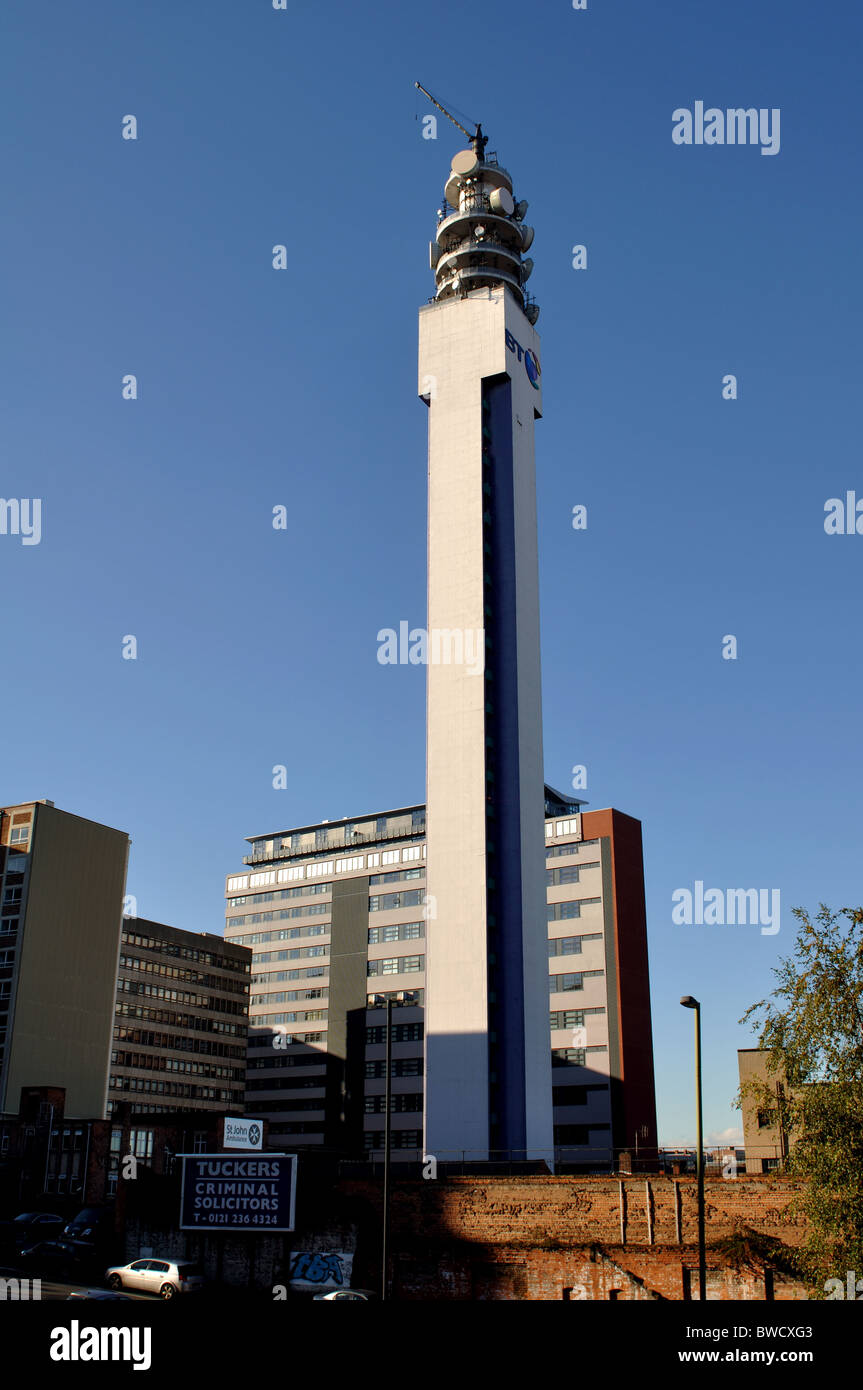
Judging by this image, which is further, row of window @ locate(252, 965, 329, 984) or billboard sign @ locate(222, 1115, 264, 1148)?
row of window @ locate(252, 965, 329, 984)

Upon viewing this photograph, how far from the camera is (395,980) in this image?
102 metres

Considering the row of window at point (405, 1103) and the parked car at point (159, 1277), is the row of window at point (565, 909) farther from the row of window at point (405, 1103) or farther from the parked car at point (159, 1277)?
the parked car at point (159, 1277)

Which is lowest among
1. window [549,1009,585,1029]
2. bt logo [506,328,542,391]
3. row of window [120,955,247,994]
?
window [549,1009,585,1029]

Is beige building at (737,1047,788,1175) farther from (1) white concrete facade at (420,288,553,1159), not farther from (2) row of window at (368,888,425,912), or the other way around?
(2) row of window at (368,888,425,912)

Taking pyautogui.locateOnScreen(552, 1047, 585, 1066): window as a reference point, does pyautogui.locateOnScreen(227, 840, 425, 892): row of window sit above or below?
above

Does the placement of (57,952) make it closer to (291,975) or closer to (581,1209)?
(291,975)

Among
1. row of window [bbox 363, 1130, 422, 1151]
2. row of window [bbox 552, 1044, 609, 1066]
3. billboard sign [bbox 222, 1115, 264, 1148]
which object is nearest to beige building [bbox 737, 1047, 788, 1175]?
billboard sign [bbox 222, 1115, 264, 1148]

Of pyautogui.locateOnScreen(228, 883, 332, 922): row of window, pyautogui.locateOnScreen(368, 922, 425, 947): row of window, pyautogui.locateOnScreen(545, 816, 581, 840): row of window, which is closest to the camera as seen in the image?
pyautogui.locateOnScreen(545, 816, 581, 840): row of window

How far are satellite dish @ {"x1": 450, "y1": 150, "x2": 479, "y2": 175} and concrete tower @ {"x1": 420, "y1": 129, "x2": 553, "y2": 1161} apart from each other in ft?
0.61

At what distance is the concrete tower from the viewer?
6656 centimetres
